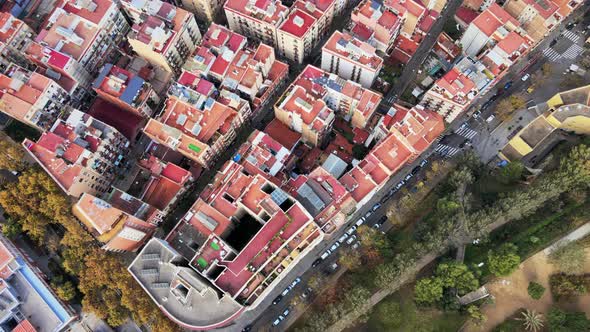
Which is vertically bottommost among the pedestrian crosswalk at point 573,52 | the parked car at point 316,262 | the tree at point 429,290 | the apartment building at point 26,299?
the apartment building at point 26,299

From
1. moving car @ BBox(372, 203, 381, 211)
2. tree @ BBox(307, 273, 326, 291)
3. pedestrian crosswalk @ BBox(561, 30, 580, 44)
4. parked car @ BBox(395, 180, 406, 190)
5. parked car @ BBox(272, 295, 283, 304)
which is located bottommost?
parked car @ BBox(272, 295, 283, 304)

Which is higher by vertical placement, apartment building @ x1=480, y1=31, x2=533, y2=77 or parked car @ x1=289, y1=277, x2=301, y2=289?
apartment building @ x1=480, y1=31, x2=533, y2=77

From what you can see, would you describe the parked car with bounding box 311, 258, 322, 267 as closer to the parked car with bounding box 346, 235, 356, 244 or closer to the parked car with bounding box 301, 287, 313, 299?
the parked car with bounding box 301, 287, 313, 299

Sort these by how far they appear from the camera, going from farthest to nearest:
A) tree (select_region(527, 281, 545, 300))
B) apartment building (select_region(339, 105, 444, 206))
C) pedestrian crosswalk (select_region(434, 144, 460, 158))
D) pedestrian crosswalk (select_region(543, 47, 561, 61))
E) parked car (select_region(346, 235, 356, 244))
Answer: pedestrian crosswalk (select_region(543, 47, 561, 61)) < pedestrian crosswalk (select_region(434, 144, 460, 158)) < parked car (select_region(346, 235, 356, 244)) < apartment building (select_region(339, 105, 444, 206)) < tree (select_region(527, 281, 545, 300))

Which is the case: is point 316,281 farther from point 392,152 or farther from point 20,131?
point 20,131

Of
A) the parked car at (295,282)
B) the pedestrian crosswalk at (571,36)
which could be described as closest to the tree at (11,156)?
the parked car at (295,282)

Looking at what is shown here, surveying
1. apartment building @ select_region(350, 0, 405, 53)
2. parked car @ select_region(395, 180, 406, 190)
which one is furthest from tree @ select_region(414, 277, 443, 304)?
apartment building @ select_region(350, 0, 405, 53)

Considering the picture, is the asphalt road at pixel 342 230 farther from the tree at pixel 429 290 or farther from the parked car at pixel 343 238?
the tree at pixel 429 290
